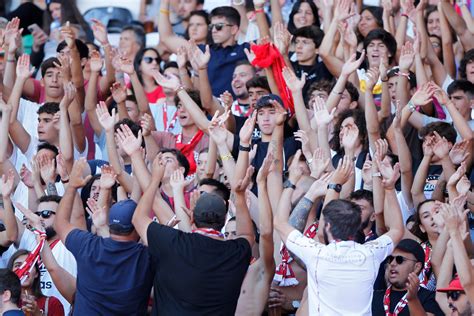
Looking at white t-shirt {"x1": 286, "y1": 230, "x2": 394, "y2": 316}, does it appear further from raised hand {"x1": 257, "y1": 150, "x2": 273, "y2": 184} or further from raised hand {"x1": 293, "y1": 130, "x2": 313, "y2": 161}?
raised hand {"x1": 293, "y1": 130, "x2": 313, "y2": 161}

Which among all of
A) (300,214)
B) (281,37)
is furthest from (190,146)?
(300,214)

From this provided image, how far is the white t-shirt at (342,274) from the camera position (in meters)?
8.24

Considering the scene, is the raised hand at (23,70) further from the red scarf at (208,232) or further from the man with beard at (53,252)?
the red scarf at (208,232)

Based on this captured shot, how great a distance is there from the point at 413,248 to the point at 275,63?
313 cm

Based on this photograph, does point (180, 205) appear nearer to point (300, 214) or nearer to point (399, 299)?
point (300, 214)

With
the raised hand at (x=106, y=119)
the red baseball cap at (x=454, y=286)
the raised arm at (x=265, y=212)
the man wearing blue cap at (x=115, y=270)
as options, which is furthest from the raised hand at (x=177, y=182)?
the red baseball cap at (x=454, y=286)

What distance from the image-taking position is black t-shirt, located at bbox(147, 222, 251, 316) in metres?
8.79

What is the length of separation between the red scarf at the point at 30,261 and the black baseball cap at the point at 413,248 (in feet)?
8.56

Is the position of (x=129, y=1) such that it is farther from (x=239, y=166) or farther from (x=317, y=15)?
(x=239, y=166)

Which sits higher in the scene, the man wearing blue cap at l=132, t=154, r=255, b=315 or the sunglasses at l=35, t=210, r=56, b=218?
the man wearing blue cap at l=132, t=154, r=255, b=315

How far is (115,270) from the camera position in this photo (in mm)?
9141

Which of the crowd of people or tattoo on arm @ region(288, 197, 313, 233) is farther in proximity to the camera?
tattoo on arm @ region(288, 197, 313, 233)

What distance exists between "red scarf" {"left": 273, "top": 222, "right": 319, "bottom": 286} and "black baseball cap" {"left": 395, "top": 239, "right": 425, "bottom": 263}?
25.4 inches

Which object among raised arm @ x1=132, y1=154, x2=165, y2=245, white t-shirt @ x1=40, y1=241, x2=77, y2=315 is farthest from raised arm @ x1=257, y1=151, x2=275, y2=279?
white t-shirt @ x1=40, y1=241, x2=77, y2=315
